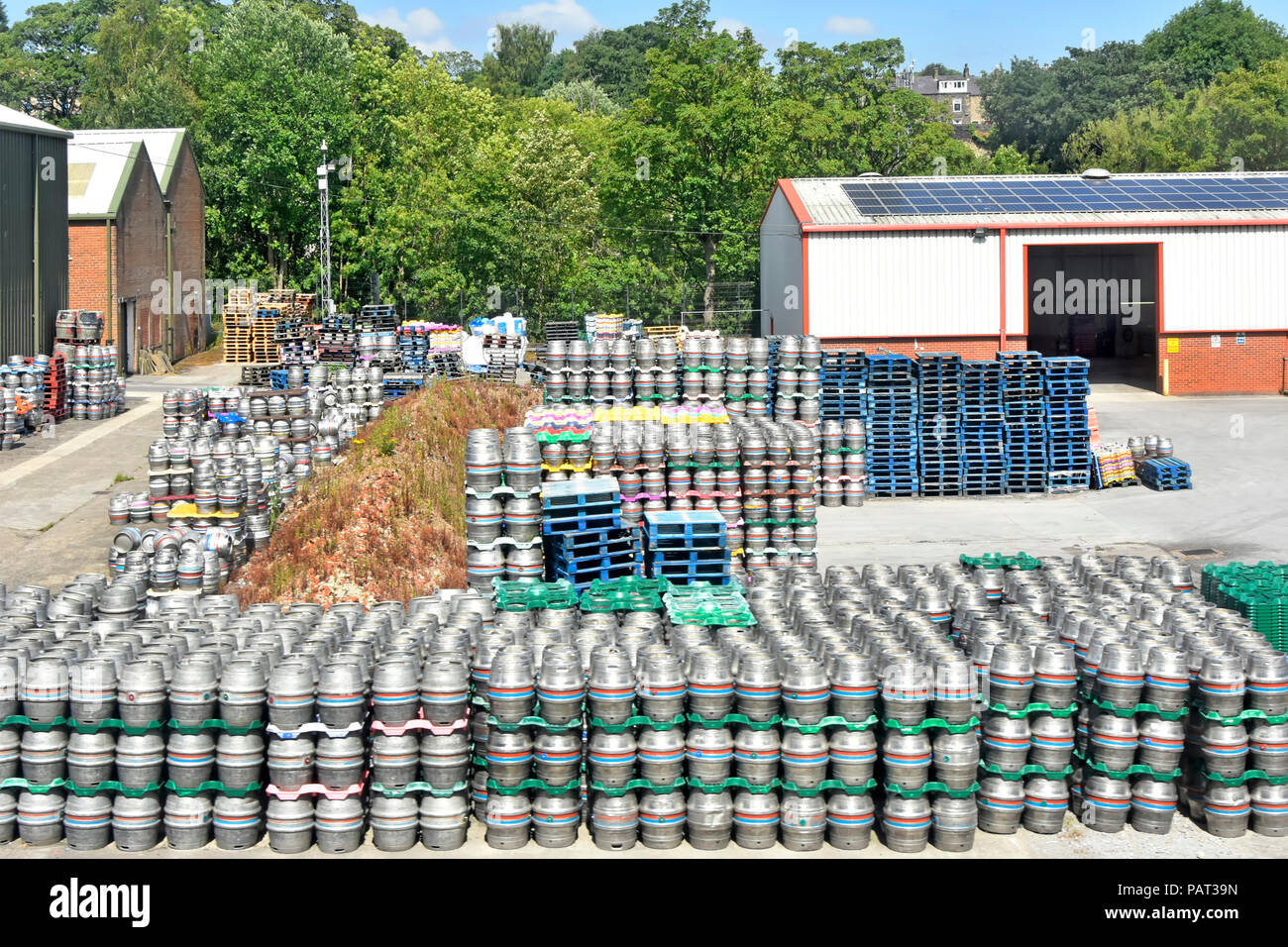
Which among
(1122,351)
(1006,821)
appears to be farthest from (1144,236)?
(1006,821)

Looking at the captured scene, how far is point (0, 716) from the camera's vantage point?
11.8 metres

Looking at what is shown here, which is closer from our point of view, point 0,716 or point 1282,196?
point 0,716

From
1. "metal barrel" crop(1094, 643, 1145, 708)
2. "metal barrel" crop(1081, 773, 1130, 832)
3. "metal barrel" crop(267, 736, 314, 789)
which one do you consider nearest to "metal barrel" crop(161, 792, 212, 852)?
"metal barrel" crop(267, 736, 314, 789)

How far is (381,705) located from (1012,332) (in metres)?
30.0

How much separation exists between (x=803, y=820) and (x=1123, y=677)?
3.00 m

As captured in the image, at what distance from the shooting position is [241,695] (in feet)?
38.2

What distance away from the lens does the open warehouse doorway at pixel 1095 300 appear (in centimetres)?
5116

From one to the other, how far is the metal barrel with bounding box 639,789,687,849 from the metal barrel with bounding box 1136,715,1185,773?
4.06m

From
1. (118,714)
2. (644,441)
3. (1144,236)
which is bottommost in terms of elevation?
(118,714)

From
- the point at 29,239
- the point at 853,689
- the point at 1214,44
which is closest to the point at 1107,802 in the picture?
the point at 853,689

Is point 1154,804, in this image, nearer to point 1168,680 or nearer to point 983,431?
point 1168,680

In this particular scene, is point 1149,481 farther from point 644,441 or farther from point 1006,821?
point 1006,821

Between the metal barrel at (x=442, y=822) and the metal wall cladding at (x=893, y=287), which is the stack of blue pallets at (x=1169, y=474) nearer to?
the metal wall cladding at (x=893, y=287)

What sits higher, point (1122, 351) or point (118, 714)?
point (1122, 351)
